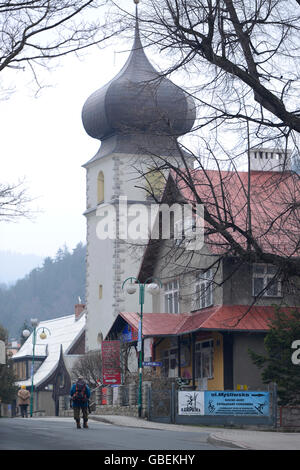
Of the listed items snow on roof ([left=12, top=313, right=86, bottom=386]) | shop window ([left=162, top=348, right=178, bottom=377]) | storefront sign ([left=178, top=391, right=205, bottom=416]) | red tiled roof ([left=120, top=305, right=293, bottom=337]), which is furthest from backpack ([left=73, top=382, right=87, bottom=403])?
snow on roof ([left=12, top=313, right=86, bottom=386])

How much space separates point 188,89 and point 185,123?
5.69 meters

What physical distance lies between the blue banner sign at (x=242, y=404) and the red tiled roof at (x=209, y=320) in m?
4.77

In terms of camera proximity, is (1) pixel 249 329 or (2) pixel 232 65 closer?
(2) pixel 232 65

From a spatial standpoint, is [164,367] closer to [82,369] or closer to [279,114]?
[82,369]

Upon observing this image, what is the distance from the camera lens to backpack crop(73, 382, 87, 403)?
29750 mm

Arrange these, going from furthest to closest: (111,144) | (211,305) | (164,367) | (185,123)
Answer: (111,144) < (164,367) < (211,305) < (185,123)

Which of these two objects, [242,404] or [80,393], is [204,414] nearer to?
[242,404]

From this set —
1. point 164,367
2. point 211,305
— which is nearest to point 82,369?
point 164,367

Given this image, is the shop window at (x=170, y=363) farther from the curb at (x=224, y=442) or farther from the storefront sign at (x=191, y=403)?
the curb at (x=224, y=442)

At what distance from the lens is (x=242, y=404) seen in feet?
111

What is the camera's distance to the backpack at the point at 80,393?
29.8 metres

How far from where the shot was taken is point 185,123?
25.0 m

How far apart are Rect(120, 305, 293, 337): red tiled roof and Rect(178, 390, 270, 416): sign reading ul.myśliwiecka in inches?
189

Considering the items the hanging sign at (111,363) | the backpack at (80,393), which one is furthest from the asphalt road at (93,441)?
the hanging sign at (111,363)
